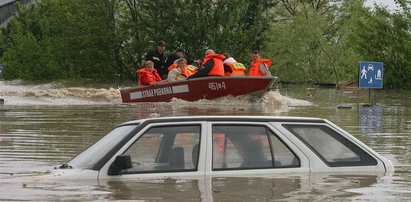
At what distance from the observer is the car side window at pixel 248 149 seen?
8.51 meters

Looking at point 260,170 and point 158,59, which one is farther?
point 158,59

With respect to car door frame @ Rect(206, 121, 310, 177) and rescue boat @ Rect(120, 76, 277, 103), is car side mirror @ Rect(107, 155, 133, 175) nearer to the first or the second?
car door frame @ Rect(206, 121, 310, 177)

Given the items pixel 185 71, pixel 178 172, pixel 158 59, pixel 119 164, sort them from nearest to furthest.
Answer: pixel 119 164, pixel 178 172, pixel 185 71, pixel 158 59

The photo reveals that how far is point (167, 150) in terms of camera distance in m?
8.43

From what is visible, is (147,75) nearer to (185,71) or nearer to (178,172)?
(185,71)

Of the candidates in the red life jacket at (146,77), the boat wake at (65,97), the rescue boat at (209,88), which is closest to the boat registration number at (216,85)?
the rescue boat at (209,88)

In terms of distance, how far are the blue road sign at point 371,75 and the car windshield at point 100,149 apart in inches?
808

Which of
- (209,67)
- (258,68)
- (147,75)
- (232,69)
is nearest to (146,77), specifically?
(147,75)

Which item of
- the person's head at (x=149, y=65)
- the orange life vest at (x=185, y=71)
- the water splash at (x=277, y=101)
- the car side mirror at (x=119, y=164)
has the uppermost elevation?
the person's head at (x=149, y=65)

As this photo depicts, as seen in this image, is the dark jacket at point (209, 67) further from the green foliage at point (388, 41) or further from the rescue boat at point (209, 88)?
the green foliage at point (388, 41)

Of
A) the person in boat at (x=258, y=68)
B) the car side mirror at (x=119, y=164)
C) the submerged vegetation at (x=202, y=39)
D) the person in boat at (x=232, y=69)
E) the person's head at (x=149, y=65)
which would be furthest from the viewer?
the submerged vegetation at (x=202, y=39)

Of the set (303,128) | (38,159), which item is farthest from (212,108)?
(303,128)

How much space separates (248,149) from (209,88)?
1978 cm

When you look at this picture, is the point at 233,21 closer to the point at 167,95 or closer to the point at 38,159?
the point at 167,95
